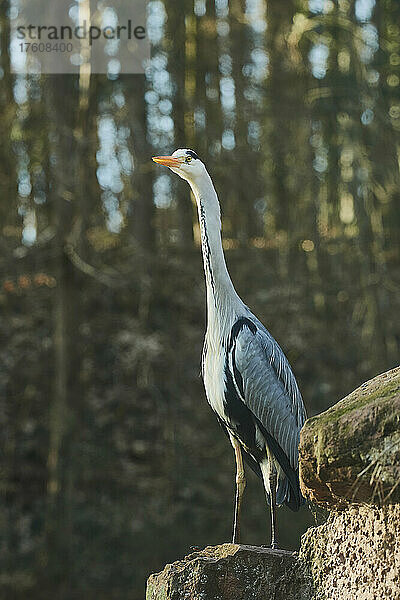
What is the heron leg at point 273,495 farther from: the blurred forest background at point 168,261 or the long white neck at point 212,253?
the blurred forest background at point 168,261

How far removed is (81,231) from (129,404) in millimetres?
2211

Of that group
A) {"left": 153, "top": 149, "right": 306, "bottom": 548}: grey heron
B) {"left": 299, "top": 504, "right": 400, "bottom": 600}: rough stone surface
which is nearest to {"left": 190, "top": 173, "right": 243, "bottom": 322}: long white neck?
{"left": 153, "top": 149, "right": 306, "bottom": 548}: grey heron

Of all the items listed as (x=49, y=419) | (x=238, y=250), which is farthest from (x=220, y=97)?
(x=49, y=419)

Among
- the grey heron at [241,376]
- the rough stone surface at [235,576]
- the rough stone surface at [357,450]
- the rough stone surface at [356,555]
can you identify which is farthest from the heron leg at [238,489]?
the rough stone surface at [357,450]

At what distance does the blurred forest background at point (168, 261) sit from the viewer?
916 centimetres

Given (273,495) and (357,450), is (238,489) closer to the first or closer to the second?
(273,495)

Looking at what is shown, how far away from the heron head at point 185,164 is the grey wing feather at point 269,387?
79cm

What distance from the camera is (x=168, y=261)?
11.1 m

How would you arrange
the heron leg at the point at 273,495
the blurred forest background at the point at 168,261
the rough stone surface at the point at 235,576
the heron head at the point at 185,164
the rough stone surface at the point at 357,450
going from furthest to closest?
the blurred forest background at the point at 168,261 < the heron head at the point at 185,164 < the heron leg at the point at 273,495 < the rough stone surface at the point at 235,576 < the rough stone surface at the point at 357,450

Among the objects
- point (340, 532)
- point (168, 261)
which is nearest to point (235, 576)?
point (340, 532)

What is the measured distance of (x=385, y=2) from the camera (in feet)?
32.4

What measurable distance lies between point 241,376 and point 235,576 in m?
1.11

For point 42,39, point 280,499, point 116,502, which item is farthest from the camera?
point 116,502

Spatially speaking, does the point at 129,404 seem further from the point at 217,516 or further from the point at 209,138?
the point at 209,138
